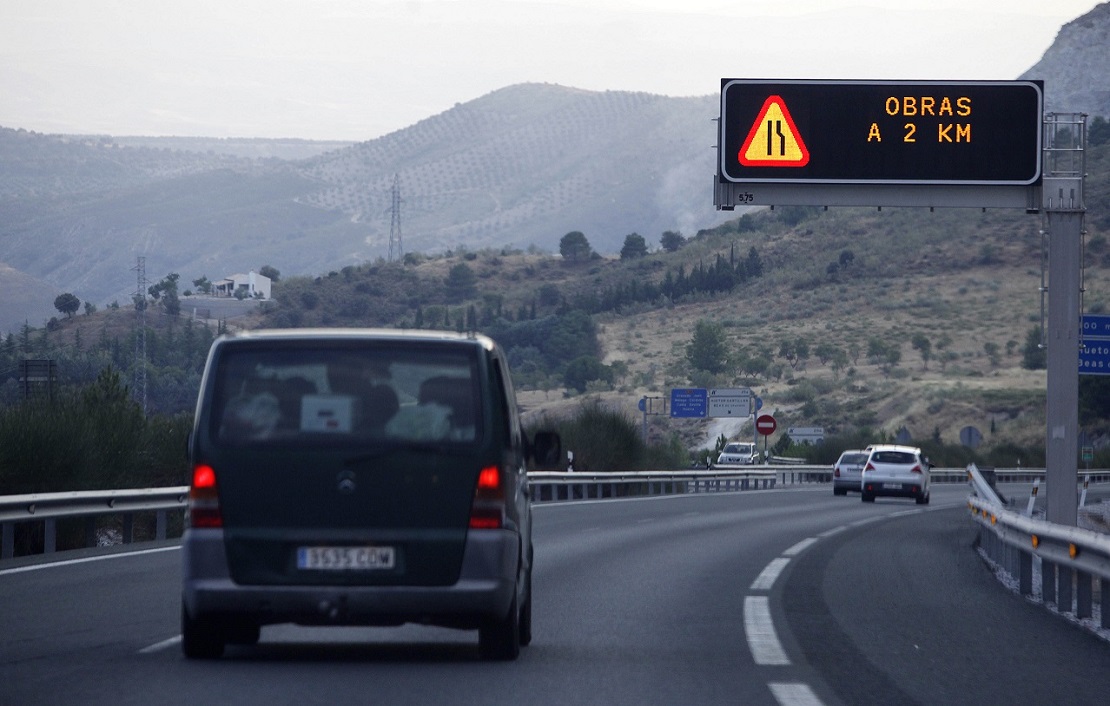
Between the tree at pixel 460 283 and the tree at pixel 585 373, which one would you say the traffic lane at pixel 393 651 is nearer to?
the tree at pixel 585 373

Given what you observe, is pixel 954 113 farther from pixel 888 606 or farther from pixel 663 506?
pixel 663 506

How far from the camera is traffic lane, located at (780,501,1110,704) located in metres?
9.24

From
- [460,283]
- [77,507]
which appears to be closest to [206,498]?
[77,507]

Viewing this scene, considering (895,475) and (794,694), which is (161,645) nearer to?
(794,694)

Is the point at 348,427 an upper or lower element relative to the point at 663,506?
upper

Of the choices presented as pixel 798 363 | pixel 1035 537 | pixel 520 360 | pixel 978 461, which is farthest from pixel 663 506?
pixel 520 360

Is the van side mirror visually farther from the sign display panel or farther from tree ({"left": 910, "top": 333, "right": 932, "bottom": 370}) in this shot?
tree ({"left": 910, "top": 333, "right": 932, "bottom": 370})

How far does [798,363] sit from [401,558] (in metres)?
139

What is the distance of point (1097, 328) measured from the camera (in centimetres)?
3562

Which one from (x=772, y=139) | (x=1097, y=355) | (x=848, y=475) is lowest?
(x=848, y=475)

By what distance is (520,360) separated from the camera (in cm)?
16512

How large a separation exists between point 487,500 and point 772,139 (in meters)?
17.2

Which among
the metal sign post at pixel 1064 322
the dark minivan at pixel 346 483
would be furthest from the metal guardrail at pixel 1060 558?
the dark minivan at pixel 346 483

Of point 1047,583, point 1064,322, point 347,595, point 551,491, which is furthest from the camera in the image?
point 551,491
